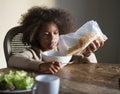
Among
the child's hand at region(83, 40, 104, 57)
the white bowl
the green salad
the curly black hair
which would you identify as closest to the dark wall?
the curly black hair

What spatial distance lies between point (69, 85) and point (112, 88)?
0.54 ft

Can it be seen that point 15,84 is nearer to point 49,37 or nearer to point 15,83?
point 15,83

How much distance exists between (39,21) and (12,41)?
186mm

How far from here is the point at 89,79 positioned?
1.21 metres

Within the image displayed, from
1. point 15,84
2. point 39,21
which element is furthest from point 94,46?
point 15,84

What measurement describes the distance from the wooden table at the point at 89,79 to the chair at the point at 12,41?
9.6 inches

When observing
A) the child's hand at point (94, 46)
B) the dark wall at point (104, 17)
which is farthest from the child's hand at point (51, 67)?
the dark wall at point (104, 17)

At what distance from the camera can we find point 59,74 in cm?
127

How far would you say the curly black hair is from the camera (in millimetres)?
1623

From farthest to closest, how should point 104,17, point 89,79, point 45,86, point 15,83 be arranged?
1. point 104,17
2. point 89,79
3. point 15,83
4. point 45,86

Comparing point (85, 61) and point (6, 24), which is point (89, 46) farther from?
point (6, 24)

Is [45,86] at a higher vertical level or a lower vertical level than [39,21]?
lower

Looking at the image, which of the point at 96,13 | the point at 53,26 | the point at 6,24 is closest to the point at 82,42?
the point at 53,26

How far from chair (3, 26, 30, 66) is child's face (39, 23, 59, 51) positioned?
132 mm
